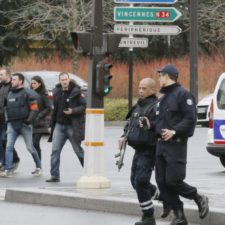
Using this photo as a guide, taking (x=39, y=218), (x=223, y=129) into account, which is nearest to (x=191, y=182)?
(x=223, y=129)

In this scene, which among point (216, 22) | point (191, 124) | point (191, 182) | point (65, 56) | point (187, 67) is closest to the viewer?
point (191, 124)

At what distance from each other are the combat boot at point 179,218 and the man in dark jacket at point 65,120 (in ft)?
15.9

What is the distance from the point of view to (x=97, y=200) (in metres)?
12.2

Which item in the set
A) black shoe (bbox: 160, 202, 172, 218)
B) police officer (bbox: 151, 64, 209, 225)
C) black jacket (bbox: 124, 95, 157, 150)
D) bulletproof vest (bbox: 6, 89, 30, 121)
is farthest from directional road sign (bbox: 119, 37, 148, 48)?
police officer (bbox: 151, 64, 209, 225)

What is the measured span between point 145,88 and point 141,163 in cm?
85

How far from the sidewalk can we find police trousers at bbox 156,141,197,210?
53cm

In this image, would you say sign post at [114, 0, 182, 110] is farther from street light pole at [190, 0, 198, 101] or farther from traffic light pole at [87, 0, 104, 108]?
traffic light pole at [87, 0, 104, 108]

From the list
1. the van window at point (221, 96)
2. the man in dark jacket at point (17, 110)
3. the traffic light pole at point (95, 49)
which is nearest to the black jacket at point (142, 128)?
the traffic light pole at point (95, 49)

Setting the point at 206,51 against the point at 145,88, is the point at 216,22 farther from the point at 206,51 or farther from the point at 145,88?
the point at 145,88

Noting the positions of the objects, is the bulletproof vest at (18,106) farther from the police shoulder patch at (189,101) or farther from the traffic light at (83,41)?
the police shoulder patch at (189,101)

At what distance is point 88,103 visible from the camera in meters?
13.7

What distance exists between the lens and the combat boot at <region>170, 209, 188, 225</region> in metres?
10.5

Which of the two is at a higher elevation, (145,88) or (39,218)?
(145,88)

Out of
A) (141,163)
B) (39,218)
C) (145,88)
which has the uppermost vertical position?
(145,88)
